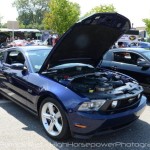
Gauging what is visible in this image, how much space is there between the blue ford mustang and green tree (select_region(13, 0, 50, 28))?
79539 mm

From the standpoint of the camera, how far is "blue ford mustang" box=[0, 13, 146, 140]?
371 cm

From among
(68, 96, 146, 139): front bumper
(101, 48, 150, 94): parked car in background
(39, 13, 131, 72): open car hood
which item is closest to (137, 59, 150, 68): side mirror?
(101, 48, 150, 94): parked car in background

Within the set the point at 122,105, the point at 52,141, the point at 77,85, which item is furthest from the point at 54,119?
the point at 122,105

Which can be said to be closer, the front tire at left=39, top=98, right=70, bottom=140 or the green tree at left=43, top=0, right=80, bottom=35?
the front tire at left=39, top=98, right=70, bottom=140

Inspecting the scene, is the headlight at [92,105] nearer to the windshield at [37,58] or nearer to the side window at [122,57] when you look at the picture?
the windshield at [37,58]

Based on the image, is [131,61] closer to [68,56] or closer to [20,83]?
[68,56]

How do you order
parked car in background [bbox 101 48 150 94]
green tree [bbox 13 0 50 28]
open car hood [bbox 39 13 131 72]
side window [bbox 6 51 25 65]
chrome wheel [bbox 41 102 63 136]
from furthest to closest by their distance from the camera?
green tree [bbox 13 0 50 28] < parked car in background [bbox 101 48 150 94] < side window [bbox 6 51 25 65] < open car hood [bbox 39 13 131 72] < chrome wheel [bbox 41 102 63 136]

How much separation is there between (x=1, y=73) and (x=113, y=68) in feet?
9.89

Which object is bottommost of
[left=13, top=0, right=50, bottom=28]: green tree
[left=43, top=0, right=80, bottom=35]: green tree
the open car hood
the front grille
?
the front grille

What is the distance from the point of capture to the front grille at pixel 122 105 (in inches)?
147

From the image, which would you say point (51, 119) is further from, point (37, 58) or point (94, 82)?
point (37, 58)

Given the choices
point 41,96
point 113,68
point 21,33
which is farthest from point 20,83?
point 21,33

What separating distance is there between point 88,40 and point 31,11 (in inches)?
3383

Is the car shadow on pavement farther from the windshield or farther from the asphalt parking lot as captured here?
the windshield
